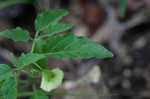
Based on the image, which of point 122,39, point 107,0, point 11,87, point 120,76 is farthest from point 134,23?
point 11,87

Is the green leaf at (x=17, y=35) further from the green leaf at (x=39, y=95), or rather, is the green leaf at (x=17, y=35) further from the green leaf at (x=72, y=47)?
the green leaf at (x=39, y=95)

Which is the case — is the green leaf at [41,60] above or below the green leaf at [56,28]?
below

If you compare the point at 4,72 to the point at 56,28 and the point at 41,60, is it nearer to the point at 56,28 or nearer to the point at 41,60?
the point at 41,60

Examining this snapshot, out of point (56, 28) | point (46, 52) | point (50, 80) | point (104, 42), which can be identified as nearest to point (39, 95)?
point (50, 80)

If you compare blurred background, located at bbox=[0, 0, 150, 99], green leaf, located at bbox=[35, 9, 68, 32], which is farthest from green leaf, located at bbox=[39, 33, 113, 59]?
blurred background, located at bbox=[0, 0, 150, 99]

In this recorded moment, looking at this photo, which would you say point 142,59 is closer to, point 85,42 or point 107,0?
point 107,0

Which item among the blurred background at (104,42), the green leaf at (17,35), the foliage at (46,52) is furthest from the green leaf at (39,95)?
the blurred background at (104,42)

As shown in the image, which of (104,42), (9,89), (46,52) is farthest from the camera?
(104,42)
